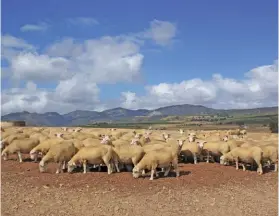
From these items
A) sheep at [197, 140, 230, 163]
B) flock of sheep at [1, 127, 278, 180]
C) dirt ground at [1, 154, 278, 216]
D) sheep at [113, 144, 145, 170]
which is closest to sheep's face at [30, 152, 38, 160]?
flock of sheep at [1, 127, 278, 180]

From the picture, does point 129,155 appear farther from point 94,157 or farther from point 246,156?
point 246,156

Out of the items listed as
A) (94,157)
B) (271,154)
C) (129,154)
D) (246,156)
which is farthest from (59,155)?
(271,154)

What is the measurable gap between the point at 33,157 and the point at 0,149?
4.12 metres

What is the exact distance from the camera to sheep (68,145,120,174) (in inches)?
739

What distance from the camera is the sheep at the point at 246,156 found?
69.2 ft

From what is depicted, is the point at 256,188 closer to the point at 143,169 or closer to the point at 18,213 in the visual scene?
the point at 143,169

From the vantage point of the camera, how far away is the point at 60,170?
1930cm

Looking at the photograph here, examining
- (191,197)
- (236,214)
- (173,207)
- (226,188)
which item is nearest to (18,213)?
(173,207)

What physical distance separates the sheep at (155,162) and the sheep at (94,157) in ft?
5.01

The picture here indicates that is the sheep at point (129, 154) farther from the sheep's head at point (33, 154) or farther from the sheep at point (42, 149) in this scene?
the sheep's head at point (33, 154)

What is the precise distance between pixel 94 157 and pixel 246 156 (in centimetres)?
843

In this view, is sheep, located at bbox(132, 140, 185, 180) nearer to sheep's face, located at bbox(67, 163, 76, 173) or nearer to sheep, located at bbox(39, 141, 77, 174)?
sheep's face, located at bbox(67, 163, 76, 173)

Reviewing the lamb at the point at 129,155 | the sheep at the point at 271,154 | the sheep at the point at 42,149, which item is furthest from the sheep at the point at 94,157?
the sheep at the point at 271,154

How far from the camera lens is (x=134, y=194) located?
15.6 metres
